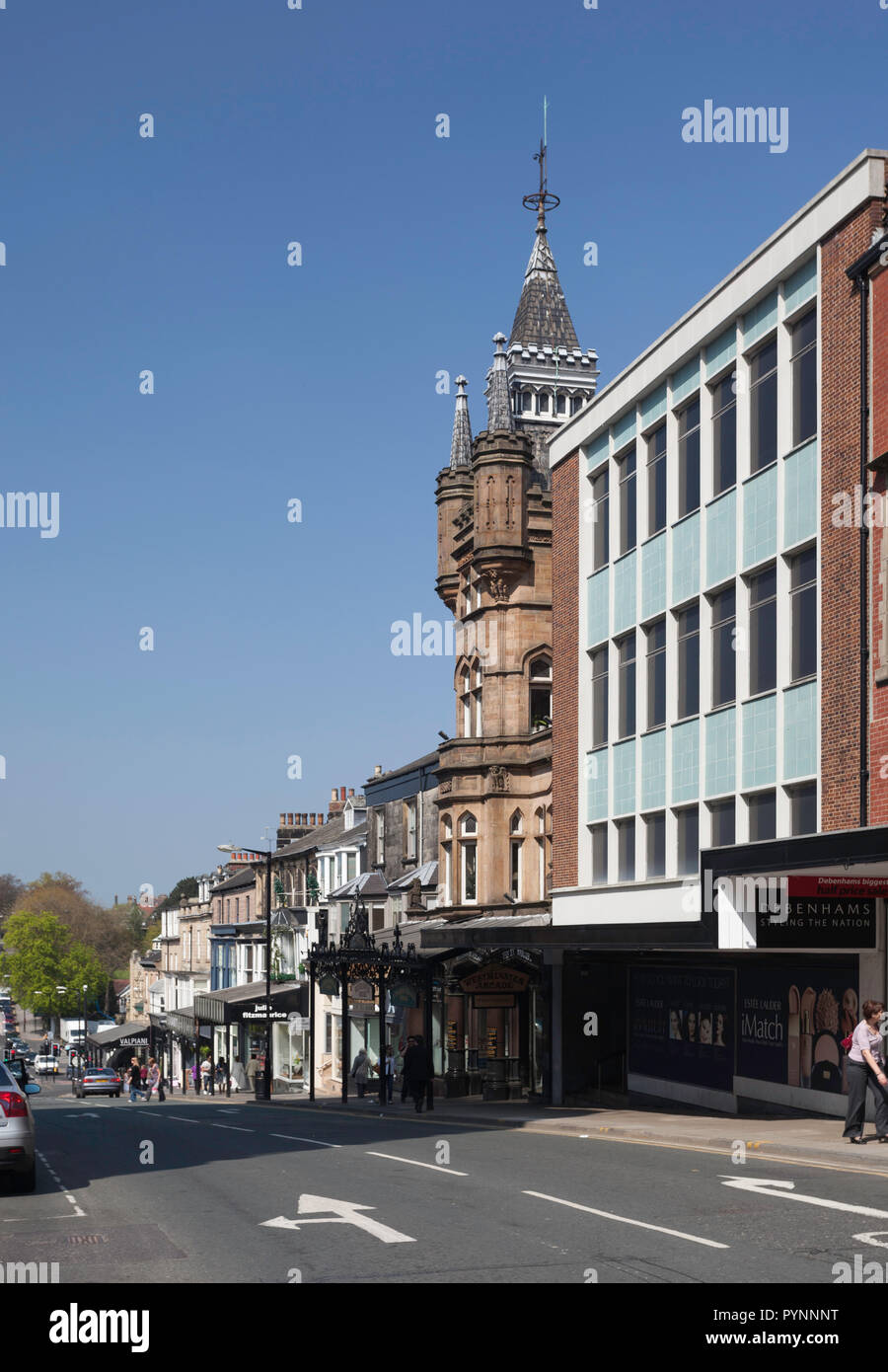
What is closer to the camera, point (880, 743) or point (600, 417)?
point (880, 743)

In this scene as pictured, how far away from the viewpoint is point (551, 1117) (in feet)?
99.9

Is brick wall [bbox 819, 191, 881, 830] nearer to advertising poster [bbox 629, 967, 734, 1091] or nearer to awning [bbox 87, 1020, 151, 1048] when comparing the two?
advertising poster [bbox 629, 967, 734, 1091]

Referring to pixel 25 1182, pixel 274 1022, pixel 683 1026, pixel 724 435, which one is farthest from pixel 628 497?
pixel 274 1022

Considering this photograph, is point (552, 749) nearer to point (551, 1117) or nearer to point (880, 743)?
point (551, 1117)

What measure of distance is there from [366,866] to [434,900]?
37.1ft

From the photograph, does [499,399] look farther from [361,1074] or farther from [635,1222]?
[635,1222]

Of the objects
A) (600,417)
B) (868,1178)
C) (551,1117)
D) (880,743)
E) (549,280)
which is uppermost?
(549,280)

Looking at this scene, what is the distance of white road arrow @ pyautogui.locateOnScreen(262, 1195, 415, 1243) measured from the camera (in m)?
12.8

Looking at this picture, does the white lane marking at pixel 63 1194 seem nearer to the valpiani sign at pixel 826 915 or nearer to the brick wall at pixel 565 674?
the valpiani sign at pixel 826 915

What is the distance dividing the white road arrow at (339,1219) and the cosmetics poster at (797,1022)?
11512 mm

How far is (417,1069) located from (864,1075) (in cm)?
1652
